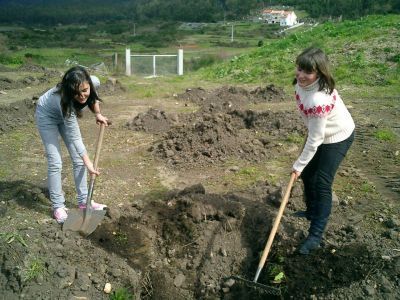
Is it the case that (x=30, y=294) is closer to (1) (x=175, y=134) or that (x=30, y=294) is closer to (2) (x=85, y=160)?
(2) (x=85, y=160)

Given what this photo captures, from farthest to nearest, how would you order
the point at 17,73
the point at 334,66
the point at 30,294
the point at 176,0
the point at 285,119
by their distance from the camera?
1. the point at 176,0
2. the point at 17,73
3. the point at 334,66
4. the point at 285,119
5. the point at 30,294

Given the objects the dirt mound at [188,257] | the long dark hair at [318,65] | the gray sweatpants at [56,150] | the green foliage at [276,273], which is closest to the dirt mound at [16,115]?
the dirt mound at [188,257]

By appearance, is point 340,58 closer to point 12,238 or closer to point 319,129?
point 319,129

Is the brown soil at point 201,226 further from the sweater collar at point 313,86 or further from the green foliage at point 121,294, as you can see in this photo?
the sweater collar at point 313,86

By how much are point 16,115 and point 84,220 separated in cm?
605

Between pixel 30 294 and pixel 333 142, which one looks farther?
pixel 333 142

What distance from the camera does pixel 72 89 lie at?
416 cm

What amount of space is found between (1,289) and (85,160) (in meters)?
1.41

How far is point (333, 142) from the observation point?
3.92m

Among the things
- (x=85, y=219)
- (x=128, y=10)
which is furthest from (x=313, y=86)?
(x=128, y=10)

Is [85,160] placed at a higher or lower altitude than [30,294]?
higher

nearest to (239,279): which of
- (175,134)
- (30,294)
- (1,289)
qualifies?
(30,294)

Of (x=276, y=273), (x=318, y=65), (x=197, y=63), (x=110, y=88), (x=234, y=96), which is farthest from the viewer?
(x=197, y=63)

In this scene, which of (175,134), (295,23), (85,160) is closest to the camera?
(85,160)
